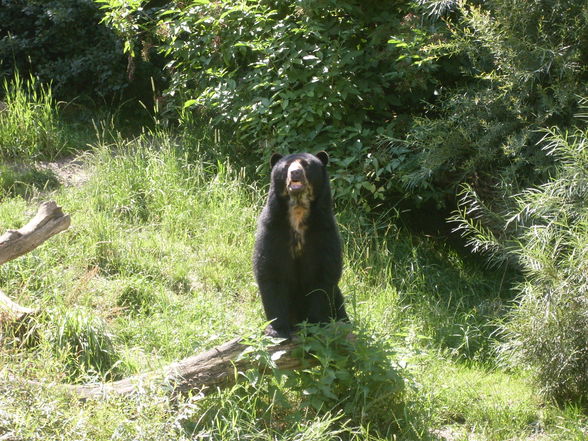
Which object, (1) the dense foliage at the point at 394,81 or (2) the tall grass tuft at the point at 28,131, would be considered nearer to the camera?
(1) the dense foliage at the point at 394,81

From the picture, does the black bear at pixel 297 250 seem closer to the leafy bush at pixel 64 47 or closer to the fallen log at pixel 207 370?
the fallen log at pixel 207 370

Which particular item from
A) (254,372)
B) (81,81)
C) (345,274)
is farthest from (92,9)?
(254,372)

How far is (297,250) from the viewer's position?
6.04 meters

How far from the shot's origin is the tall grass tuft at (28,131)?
9.90 metres

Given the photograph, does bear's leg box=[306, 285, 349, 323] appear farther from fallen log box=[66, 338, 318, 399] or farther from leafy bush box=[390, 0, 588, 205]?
leafy bush box=[390, 0, 588, 205]

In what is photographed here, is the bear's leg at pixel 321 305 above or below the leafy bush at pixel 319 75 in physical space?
below

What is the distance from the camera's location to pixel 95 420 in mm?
4898

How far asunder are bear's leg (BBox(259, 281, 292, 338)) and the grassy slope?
0.78 ft

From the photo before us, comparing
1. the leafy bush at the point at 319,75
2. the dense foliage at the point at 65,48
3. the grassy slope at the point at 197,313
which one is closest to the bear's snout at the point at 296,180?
the grassy slope at the point at 197,313

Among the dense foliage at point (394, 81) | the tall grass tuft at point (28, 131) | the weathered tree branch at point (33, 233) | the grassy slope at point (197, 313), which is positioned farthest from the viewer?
the tall grass tuft at point (28, 131)

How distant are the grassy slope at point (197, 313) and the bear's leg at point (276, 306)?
0.78ft

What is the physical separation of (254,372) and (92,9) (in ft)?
24.3

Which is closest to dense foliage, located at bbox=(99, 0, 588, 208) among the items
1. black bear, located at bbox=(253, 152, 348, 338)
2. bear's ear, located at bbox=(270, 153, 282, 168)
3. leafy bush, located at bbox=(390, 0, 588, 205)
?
leafy bush, located at bbox=(390, 0, 588, 205)

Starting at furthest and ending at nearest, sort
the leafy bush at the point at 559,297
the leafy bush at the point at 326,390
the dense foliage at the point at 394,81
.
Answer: the dense foliage at the point at 394,81 < the leafy bush at the point at 559,297 < the leafy bush at the point at 326,390
